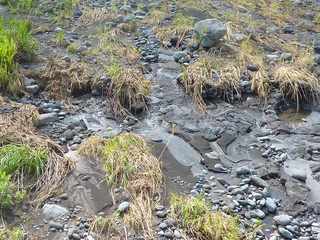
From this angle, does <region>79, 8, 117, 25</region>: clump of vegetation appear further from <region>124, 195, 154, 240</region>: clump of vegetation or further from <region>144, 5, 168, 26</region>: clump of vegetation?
<region>124, 195, 154, 240</region>: clump of vegetation

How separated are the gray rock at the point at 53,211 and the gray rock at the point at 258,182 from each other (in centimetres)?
181

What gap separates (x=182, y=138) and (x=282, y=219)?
1.66 meters

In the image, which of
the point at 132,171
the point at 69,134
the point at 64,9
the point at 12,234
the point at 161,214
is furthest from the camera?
the point at 64,9

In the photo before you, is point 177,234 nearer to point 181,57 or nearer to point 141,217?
point 141,217

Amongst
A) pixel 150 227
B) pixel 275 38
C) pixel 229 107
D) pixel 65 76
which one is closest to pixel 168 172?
pixel 150 227

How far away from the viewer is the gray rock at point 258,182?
4918 millimetres

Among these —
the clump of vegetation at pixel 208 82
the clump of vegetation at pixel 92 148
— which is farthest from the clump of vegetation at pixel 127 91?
the clump of vegetation at pixel 92 148

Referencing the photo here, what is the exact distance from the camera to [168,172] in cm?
514

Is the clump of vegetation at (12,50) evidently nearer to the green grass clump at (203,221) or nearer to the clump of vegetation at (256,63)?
the green grass clump at (203,221)

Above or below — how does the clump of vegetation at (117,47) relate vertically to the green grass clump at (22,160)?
above

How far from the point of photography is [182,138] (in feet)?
18.8

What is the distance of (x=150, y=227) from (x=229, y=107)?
2.47 metres

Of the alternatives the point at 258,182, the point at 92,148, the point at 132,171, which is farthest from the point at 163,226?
the point at 92,148

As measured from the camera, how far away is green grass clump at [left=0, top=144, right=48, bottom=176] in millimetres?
4656
